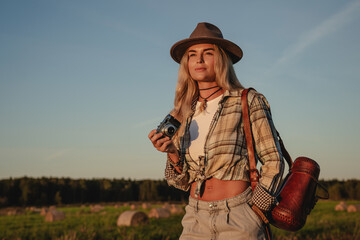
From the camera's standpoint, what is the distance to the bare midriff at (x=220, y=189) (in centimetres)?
291

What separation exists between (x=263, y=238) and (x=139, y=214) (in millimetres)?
19852

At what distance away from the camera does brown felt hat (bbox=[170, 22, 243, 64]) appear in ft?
11.1

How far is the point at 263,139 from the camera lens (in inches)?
115

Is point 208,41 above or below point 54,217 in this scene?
above

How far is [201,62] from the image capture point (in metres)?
3.41

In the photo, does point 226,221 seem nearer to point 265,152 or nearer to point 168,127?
point 265,152

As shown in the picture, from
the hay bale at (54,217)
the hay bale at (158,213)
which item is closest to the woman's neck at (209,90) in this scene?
the hay bale at (158,213)

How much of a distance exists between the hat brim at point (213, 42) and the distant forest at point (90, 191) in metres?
40.3

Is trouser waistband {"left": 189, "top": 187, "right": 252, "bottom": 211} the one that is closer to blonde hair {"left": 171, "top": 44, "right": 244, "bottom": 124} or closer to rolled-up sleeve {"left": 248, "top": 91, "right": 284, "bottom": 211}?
rolled-up sleeve {"left": 248, "top": 91, "right": 284, "bottom": 211}

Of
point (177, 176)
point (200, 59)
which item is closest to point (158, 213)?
point (177, 176)

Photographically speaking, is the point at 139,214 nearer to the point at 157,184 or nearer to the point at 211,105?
the point at 211,105

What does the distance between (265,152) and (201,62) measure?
108 cm

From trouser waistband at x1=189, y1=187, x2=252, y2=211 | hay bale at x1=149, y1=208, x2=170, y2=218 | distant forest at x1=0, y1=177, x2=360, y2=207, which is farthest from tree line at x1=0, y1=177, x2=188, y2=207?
trouser waistband at x1=189, y1=187, x2=252, y2=211

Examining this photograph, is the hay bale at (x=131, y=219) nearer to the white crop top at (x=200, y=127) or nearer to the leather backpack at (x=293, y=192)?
the white crop top at (x=200, y=127)
